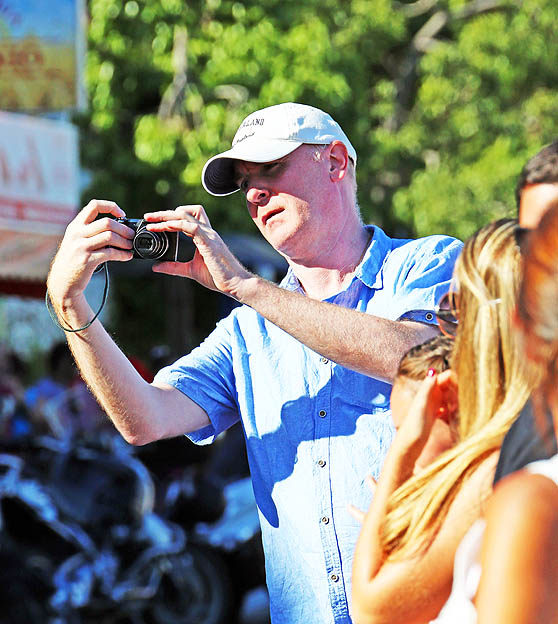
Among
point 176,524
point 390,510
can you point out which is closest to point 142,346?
point 176,524

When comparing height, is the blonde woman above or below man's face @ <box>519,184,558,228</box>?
below

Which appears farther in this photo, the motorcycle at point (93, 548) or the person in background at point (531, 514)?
the motorcycle at point (93, 548)

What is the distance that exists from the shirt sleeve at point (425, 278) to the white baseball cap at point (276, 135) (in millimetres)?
343

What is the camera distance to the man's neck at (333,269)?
2.75 m

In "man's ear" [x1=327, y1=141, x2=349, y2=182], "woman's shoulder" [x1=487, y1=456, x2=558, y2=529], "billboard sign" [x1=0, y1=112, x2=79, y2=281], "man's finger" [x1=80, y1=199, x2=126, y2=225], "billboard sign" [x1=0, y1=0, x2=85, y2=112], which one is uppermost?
"woman's shoulder" [x1=487, y1=456, x2=558, y2=529]

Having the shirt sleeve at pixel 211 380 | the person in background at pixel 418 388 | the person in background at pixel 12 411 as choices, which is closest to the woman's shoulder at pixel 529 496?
the person in background at pixel 418 388

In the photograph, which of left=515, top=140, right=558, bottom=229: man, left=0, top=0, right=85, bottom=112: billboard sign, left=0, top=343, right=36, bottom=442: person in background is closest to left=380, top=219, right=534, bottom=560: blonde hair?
left=515, top=140, right=558, bottom=229: man

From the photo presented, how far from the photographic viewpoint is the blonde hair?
163cm

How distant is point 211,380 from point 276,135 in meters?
0.63

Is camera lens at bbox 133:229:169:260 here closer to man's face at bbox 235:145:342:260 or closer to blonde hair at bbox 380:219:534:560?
man's face at bbox 235:145:342:260

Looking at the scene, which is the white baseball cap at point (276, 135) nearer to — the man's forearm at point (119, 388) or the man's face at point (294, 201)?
the man's face at point (294, 201)

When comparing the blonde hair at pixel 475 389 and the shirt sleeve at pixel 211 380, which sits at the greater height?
the blonde hair at pixel 475 389

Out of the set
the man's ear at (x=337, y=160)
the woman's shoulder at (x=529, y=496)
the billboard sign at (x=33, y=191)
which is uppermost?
the woman's shoulder at (x=529, y=496)

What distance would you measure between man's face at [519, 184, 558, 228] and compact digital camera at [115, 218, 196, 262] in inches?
32.6
